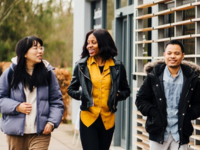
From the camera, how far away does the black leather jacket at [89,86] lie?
17.9 feet

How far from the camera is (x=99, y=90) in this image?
5.46 meters

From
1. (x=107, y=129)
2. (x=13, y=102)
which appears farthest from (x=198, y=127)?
(x=13, y=102)

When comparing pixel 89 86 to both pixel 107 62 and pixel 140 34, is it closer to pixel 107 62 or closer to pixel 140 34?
pixel 107 62

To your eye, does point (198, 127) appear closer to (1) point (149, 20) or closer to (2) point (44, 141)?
(2) point (44, 141)

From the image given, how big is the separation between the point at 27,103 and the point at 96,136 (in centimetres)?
91

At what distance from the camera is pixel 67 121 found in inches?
569

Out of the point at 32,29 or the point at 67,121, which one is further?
the point at 32,29

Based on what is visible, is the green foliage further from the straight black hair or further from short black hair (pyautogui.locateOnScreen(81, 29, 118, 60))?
the straight black hair

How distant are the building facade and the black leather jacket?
28.1 inches

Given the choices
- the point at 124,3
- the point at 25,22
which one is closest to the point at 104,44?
the point at 124,3

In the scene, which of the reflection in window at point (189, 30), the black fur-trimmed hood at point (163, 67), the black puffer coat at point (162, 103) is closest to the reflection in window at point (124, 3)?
the reflection in window at point (189, 30)

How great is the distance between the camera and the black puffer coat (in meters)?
4.81

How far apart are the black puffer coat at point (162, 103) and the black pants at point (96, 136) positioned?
0.66 metres

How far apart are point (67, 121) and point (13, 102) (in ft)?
30.8
